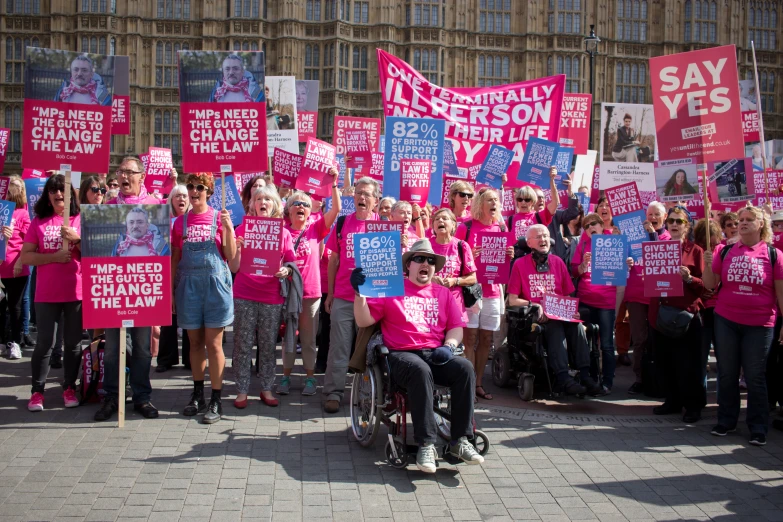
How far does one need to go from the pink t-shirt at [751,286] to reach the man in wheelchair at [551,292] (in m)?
1.52

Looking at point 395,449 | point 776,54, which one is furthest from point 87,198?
point 776,54

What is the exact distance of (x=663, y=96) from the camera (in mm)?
7977

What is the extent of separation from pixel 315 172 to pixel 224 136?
310 cm

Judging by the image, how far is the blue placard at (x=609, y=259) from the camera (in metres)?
7.88

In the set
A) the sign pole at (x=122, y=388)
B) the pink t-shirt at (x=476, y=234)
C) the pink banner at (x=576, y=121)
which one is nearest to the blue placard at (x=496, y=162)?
the pink t-shirt at (x=476, y=234)

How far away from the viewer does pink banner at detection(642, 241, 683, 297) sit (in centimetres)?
702

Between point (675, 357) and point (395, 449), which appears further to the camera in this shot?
point (675, 357)

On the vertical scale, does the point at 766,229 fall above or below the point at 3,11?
below

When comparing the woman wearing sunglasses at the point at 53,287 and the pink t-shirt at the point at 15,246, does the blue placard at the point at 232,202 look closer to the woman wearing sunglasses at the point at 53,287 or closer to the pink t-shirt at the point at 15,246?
the pink t-shirt at the point at 15,246

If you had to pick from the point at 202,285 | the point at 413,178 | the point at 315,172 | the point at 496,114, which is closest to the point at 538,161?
the point at 496,114

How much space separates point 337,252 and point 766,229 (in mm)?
3610

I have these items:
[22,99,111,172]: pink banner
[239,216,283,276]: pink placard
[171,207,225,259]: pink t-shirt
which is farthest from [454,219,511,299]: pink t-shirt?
[22,99,111,172]: pink banner

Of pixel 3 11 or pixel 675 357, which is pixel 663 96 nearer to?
pixel 675 357

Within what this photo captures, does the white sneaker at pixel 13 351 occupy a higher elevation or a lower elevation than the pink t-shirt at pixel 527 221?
lower
